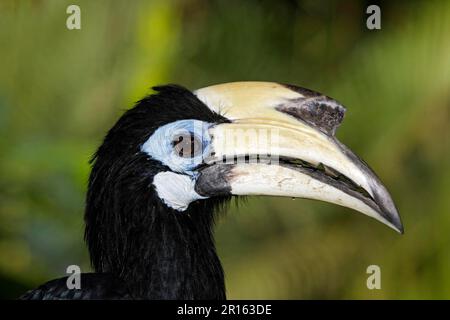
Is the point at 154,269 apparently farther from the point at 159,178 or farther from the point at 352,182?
the point at 352,182

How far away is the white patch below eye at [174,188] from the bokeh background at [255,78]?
1.81m

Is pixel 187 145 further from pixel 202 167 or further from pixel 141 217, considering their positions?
pixel 141 217

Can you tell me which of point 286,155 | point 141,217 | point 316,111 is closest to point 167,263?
point 141,217

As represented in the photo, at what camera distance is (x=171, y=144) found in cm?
327

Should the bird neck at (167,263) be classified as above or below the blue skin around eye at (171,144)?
below

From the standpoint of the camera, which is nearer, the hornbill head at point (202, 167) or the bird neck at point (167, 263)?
the hornbill head at point (202, 167)

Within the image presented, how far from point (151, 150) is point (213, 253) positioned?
1.63 ft

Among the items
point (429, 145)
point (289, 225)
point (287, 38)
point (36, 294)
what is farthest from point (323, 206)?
point (36, 294)

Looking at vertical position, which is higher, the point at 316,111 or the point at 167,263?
the point at 316,111

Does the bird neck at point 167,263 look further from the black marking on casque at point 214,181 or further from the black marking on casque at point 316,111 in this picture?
the black marking on casque at point 316,111

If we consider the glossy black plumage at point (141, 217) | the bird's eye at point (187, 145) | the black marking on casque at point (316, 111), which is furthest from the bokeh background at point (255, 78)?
the black marking on casque at point (316, 111)

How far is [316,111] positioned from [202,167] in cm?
46

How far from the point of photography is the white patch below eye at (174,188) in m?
3.30

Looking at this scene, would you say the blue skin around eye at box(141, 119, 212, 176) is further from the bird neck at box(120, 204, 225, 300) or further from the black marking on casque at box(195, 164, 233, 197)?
the bird neck at box(120, 204, 225, 300)
